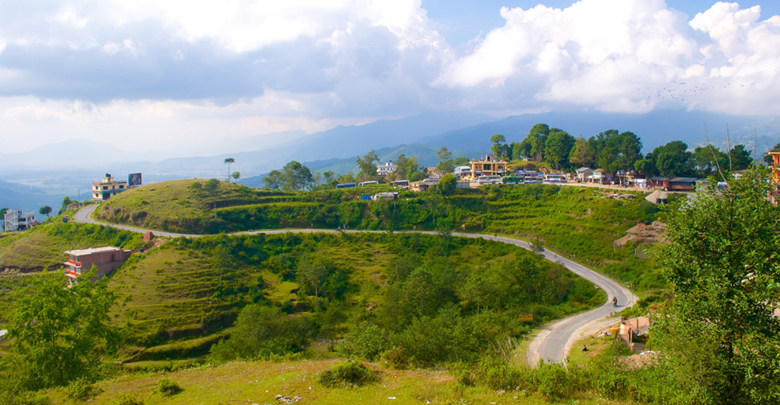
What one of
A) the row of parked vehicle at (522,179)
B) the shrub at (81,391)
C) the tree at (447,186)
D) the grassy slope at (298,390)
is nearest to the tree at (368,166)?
the row of parked vehicle at (522,179)

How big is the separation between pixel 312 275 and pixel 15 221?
2721 inches

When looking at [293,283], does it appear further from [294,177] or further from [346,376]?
[294,177]

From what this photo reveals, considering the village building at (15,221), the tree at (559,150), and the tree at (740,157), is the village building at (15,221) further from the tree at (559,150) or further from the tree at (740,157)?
the tree at (740,157)

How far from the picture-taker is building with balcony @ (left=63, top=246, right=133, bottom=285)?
37.7 meters

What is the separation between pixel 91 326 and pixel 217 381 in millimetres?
10170

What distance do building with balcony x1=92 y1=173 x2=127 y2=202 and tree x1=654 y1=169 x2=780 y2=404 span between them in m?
86.0

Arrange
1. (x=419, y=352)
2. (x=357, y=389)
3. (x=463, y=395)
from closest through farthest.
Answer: (x=463, y=395) → (x=357, y=389) → (x=419, y=352)

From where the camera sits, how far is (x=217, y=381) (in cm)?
1455

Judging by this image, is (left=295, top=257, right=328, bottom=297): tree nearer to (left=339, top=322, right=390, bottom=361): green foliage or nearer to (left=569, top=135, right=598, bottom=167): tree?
(left=339, top=322, right=390, bottom=361): green foliage

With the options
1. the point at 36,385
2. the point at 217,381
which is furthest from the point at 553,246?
the point at 36,385

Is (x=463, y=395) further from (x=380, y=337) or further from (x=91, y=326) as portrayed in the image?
(x=91, y=326)

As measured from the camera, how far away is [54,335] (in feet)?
63.2

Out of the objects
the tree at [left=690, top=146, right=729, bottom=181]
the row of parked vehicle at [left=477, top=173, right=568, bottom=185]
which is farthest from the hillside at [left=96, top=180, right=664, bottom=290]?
the tree at [left=690, top=146, right=729, bottom=181]

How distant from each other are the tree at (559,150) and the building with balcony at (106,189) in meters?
76.8
